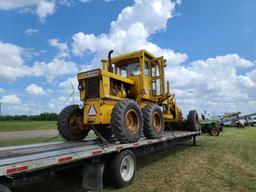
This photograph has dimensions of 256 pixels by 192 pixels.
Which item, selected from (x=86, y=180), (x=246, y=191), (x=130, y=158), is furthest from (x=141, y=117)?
(x=246, y=191)

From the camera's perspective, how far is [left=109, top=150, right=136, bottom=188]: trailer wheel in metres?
5.64

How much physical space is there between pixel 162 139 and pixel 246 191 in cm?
283

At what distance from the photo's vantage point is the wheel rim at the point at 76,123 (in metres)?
7.70

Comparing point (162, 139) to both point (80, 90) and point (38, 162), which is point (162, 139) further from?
point (38, 162)

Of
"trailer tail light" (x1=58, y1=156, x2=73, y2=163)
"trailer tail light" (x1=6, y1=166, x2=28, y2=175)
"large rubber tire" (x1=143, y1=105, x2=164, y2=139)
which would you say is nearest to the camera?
"trailer tail light" (x1=6, y1=166, x2=28, y2=175)

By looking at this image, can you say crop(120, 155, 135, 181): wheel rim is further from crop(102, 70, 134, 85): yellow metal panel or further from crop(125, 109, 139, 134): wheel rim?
crop(102, 70, 134, 85): yellow metal panel

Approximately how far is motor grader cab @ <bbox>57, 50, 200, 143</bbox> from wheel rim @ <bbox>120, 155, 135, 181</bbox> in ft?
1.62

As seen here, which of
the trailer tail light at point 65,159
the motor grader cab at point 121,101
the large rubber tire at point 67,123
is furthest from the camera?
the large rubber tire at point 67,123

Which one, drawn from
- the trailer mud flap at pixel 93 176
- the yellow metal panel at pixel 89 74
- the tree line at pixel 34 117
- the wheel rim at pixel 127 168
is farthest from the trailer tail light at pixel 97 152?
the tree line at pixel 34 117

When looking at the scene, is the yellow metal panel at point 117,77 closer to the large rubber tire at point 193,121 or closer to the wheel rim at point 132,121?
the wheel rim at point 132,121

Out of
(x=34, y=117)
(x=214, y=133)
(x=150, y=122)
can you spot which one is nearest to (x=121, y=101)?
(x=150, y=122)

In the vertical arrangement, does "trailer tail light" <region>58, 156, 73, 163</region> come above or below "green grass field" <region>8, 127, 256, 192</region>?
above

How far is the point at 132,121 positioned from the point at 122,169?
153cm

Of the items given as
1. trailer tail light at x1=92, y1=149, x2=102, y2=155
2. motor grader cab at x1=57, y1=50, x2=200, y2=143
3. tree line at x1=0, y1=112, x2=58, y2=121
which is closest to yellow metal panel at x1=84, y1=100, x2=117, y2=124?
motor grader cab at x1=57, y1=50, x2=200, y2=143
